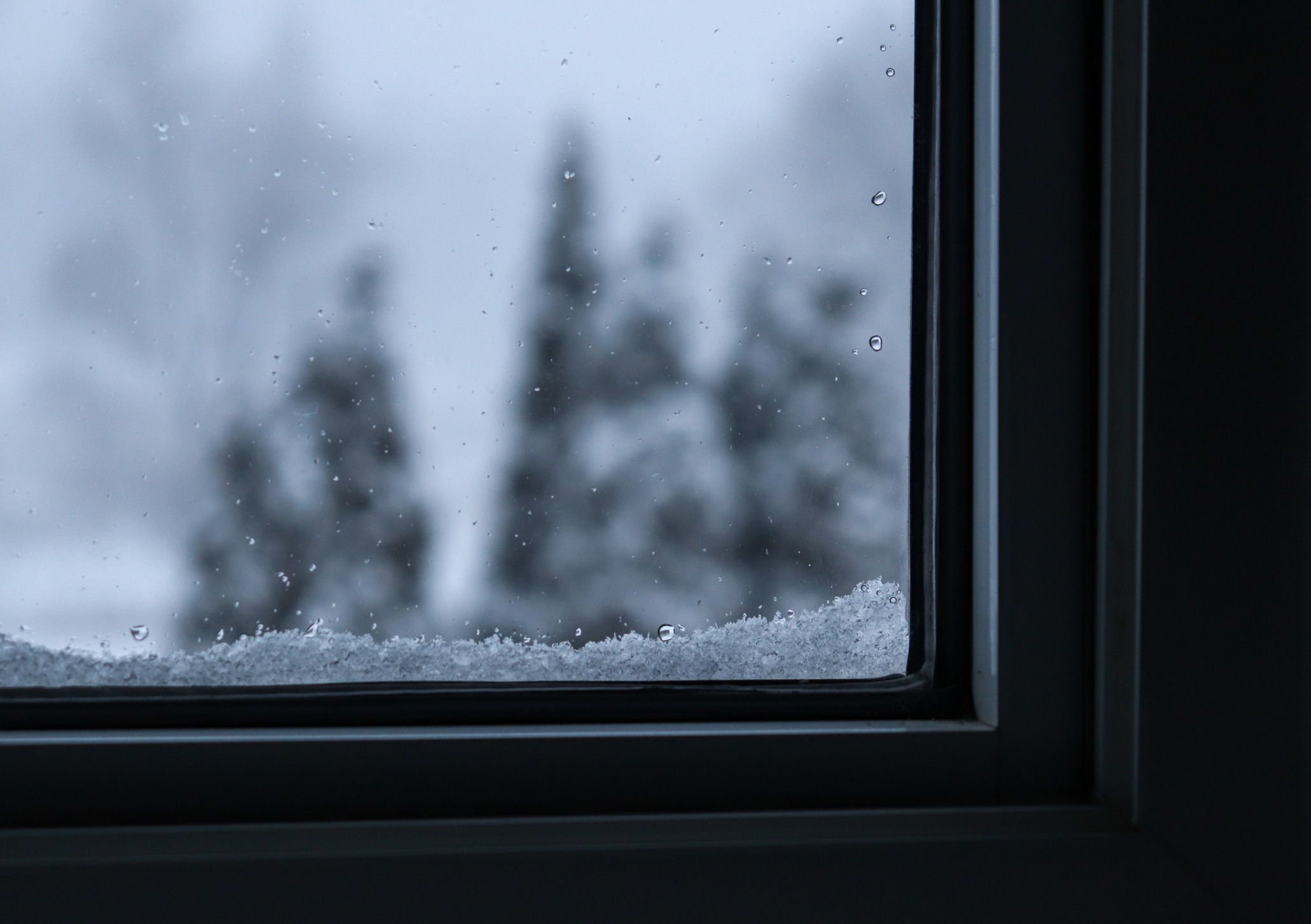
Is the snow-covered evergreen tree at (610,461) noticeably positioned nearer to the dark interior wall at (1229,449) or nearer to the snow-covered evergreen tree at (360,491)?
the snow-covered evergreen tree at (360,491)

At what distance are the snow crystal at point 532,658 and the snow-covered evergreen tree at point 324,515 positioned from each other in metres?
0.01

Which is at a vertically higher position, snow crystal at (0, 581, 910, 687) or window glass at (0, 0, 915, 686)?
window glass at (0, 0, 915, 686)

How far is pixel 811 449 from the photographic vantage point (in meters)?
0.48

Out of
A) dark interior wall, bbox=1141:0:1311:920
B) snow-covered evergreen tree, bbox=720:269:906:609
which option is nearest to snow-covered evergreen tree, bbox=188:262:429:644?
snow-covered evergreen tree, bbox=720:269:906:609

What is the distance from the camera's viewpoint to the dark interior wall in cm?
40

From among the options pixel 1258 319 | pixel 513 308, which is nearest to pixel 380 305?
pixel 513 308

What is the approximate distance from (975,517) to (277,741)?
1.20ft

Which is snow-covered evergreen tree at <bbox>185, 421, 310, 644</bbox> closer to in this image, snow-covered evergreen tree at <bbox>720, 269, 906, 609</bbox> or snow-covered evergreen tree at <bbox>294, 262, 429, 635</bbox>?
snow-covered evergreen tree at <bbox>294, 262, 429, 635</bbox>

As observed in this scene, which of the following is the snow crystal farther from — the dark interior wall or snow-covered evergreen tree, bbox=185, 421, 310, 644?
the dark interior wall

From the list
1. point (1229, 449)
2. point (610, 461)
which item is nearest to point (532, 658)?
point (610, 461)

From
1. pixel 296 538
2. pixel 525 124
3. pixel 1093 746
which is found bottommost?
pixel 1093 746

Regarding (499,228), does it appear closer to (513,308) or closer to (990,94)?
(513,308)

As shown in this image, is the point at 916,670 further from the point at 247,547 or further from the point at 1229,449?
the point at 247,547

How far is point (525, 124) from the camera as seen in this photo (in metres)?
0.47
